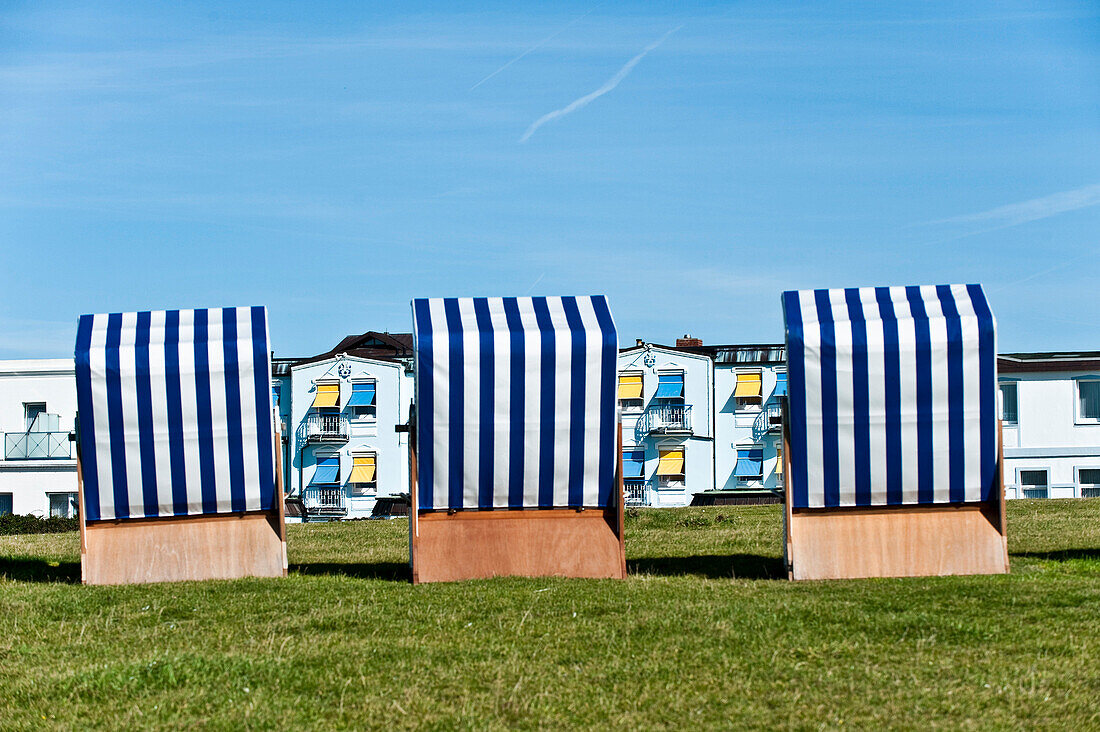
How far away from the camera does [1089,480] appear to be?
41.2 meters

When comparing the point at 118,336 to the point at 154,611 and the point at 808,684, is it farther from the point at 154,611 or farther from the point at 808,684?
the point at 808,684

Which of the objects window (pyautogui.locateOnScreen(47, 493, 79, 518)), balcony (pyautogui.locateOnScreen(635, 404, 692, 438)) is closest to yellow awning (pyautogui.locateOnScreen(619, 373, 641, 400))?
balcony (pyautogui.locateOnScreen(635, 404, 692, 438))

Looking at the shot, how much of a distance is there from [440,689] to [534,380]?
4533 mm

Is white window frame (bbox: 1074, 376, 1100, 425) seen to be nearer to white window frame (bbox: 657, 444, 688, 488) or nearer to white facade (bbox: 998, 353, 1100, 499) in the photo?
white facade (bbox: 998, 353, 1100, 499)

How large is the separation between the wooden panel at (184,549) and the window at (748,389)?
125 feet

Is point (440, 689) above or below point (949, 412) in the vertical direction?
below

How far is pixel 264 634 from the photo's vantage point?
26.2ft

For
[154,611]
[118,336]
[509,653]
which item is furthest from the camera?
[118,336]

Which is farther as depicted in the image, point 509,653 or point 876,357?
point 876,357

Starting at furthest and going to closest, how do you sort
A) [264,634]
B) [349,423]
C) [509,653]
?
[349,423] → [264,634] → [509,653]

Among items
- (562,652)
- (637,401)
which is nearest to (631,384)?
(637,401)

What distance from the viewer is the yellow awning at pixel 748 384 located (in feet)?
156

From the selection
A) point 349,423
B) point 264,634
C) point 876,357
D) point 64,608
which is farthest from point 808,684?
point 349,423

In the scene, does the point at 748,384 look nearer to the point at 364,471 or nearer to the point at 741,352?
the point at 741,352
